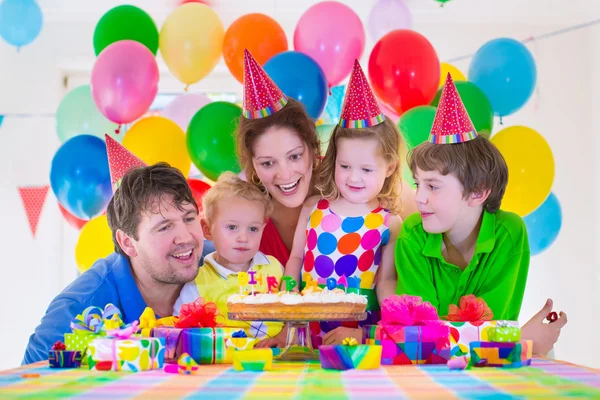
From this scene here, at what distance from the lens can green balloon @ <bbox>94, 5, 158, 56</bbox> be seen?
3.68 metres

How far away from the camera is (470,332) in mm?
1857

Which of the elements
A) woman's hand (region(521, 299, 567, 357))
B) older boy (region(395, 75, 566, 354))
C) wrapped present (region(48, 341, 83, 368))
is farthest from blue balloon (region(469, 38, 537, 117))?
wrapped present (region(48, 341, 83, 368))

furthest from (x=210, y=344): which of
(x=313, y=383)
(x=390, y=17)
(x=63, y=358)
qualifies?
(x=390, y=17)

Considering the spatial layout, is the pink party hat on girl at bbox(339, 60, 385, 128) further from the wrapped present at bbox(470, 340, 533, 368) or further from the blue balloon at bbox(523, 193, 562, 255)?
the blue balloon at bbox(523, 193, 562, 255)

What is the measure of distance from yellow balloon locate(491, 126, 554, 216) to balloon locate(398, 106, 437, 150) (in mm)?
442

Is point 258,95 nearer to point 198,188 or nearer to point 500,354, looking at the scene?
point 198,188

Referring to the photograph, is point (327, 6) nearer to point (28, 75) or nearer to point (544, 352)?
point (544, 352)

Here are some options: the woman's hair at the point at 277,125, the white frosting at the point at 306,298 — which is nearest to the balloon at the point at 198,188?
the woman's hair at the point at 277,125

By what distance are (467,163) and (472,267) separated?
338 millimetres

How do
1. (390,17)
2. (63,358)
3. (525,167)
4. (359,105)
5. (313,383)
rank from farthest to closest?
(390,17) → (525,167) → (359,105) → (63,358) → (313,383)

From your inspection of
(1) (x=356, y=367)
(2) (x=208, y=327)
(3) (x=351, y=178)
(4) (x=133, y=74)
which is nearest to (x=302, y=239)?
(3) (x=351, y=178)

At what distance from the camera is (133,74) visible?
3.37 metres

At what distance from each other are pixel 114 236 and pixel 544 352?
1.46 metres

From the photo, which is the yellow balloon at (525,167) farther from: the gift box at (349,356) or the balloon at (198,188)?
the gift box at (349,356)
